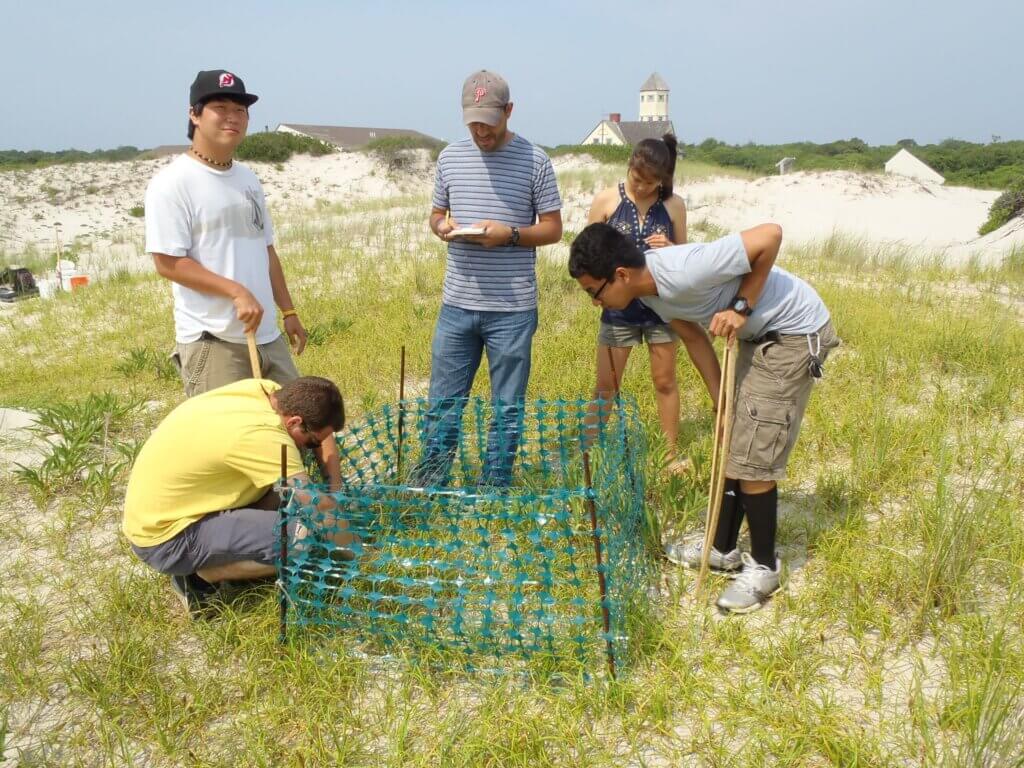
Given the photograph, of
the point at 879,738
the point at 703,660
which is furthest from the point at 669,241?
the point at 879,738

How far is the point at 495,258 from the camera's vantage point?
2945mm

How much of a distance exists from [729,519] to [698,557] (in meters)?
0.19

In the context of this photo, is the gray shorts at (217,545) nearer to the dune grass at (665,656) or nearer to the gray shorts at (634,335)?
the dune grass at (665,656)

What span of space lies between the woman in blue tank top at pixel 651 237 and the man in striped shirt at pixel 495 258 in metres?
0.45

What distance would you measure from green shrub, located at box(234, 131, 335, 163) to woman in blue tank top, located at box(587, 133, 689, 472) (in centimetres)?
2520

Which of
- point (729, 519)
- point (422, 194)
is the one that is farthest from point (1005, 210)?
point (729, 519)

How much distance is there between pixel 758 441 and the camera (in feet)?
7.79

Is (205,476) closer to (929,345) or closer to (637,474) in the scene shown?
(637,474)

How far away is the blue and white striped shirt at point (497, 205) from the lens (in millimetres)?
2928

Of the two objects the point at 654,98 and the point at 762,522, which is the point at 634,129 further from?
the point at 762,522

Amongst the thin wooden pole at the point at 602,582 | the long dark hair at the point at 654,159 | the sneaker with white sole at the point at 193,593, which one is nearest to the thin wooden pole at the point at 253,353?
the sneaker with white sole at the point at 193,593

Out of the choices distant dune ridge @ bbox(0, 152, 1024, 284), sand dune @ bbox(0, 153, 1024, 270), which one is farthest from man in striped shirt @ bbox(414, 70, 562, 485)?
sand dune @ bbox(0, 153, 1024, 270)

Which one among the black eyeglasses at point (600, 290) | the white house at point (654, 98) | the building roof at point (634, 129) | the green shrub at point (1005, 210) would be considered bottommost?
the black eyeglasses at point (600, 290)

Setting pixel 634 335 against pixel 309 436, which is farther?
pixel 634 335
